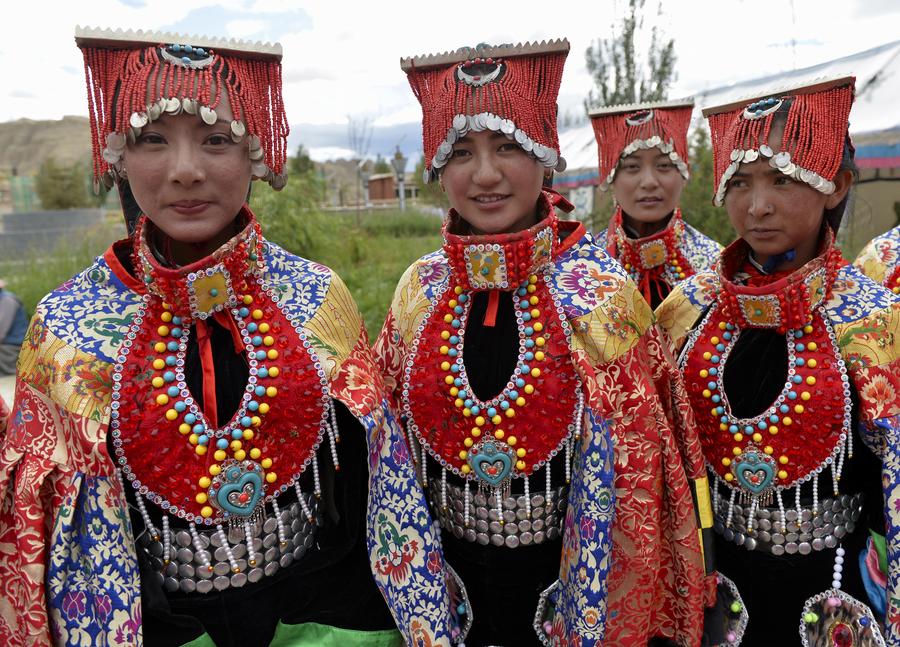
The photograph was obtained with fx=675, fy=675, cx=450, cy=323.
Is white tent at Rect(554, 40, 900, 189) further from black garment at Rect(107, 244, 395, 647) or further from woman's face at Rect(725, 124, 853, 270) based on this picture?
black garment at Rect(107, 244, 395, 647)

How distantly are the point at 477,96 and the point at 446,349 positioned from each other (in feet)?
2.45

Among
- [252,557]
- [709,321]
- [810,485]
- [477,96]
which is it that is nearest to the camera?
[252,557]

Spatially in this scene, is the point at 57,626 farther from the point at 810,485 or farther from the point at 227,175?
the point at 810,485

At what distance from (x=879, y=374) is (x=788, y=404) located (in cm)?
26

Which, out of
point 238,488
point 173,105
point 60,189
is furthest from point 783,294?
point 60,189

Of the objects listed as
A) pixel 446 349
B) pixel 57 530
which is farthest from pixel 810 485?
pixel 57 530

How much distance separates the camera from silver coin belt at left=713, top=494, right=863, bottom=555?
2.08m

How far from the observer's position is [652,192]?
3.81 m

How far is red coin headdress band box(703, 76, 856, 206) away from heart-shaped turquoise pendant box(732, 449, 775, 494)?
2.71ft

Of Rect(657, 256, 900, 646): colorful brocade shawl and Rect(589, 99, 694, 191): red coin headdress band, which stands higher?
Rect(589, 99, 694, 191): red coin headdress band

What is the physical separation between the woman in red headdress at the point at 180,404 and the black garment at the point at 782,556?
1.17 meters

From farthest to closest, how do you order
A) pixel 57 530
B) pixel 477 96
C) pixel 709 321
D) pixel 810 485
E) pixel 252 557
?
pixel 709 321
pixel 810 485
pixel 477 96
pixel 252 557
pixel 57 530

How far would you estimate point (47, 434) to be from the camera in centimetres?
163

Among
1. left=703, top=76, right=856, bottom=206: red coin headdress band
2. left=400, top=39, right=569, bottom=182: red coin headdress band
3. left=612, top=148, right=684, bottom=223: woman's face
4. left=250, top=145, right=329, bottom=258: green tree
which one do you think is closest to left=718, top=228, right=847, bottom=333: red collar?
left=703, top=76, right=856, bottom=206: red coin headdress band
